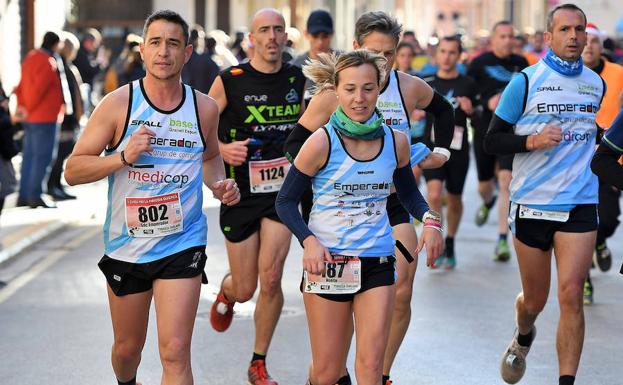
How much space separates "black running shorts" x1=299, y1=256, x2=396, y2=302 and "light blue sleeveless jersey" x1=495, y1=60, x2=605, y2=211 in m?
1.53

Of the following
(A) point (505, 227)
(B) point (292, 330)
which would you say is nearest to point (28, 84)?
(A) point (505, 227)

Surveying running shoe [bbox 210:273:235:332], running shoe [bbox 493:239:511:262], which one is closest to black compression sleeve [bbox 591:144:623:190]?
running shoe [bbox 210:273:235:332]

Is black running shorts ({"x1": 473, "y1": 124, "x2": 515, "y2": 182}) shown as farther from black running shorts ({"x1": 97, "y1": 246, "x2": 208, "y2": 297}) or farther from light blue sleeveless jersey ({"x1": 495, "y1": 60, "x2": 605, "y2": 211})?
black running shorts ({"x1": 97, "y1": 246, "x2": 208, "y2": 297})

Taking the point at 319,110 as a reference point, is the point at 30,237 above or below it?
below

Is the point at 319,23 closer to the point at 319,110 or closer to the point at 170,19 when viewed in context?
the point at 319,110

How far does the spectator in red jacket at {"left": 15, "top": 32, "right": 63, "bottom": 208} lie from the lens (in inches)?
628

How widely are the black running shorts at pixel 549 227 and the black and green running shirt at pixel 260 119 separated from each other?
4.76 feet

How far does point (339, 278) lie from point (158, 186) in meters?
0.86

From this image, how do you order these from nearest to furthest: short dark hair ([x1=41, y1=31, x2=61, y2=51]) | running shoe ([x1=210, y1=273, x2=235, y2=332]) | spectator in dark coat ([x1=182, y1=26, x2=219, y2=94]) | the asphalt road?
1. the asphalt road
2. running shoe ([x1=210, y1=273, x2=235, y2=332])
3. short dark hair ([x1=41, y1=31, x2=61, y2=51])
4. spectator in dark coat ([x1=182, y1=26, x2=219, y2=94])

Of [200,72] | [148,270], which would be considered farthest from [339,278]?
[200,72]

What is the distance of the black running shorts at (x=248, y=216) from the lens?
25.8ft

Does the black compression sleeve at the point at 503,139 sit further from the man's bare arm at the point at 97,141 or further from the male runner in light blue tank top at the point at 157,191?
the man's bare arm at the point at 97,141

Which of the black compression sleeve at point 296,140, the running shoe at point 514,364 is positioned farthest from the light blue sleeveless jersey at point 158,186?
the running shoe at point 514,364

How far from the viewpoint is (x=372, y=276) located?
5789 millimetres
